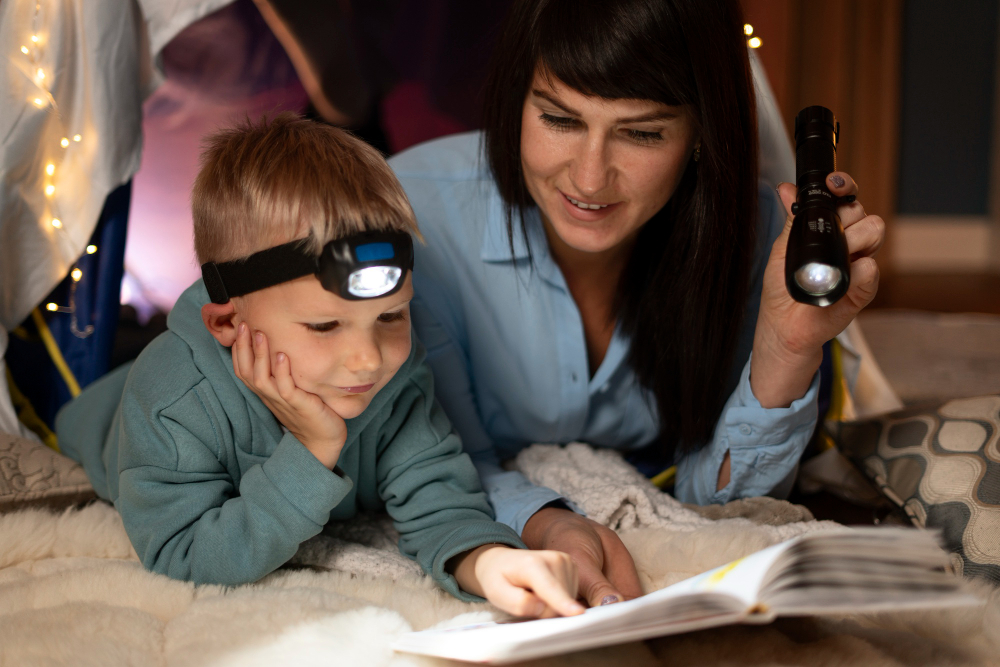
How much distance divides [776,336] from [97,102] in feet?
3.41

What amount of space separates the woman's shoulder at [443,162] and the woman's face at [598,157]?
0.19 metres

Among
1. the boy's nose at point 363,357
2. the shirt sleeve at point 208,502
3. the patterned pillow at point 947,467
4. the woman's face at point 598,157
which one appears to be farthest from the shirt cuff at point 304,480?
the patterned pillow at point 947,467

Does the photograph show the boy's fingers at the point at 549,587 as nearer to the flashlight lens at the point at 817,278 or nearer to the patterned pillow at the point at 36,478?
the flashlight lens at the point at 817,278

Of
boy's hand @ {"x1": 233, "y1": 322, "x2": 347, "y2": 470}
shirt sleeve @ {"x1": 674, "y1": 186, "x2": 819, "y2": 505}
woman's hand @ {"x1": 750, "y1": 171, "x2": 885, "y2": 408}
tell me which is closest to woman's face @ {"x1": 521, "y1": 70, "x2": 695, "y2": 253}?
woman's hand @ {"x1": 750, "y1": 171, "x2": 885, "y2": 408}

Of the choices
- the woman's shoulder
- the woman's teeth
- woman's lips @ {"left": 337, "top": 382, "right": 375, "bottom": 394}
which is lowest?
woman's lips @ {"left": 337, "top": 382, "right": 375, "bottom": 394}

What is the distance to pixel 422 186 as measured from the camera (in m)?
1.24

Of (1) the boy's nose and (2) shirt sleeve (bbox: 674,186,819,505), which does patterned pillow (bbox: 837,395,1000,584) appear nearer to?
(2) shirt sleeve (bbox: 674,186,819,505)

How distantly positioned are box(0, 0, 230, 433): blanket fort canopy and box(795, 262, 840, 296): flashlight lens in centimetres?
103

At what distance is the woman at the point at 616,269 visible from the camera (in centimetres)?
93

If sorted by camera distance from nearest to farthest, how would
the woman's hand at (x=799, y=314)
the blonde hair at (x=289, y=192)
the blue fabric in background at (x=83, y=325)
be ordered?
the blonde hair at (x=289, y=192), the woman's hand at (x=799, y=314), the blue fabric in background at (x=83, y=325)

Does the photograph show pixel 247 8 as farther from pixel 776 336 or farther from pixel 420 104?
pixel 776 336

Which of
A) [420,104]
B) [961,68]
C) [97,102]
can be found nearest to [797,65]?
[961,68]

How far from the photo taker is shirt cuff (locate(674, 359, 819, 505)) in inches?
42.5

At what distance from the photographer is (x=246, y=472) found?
0.86 metres
